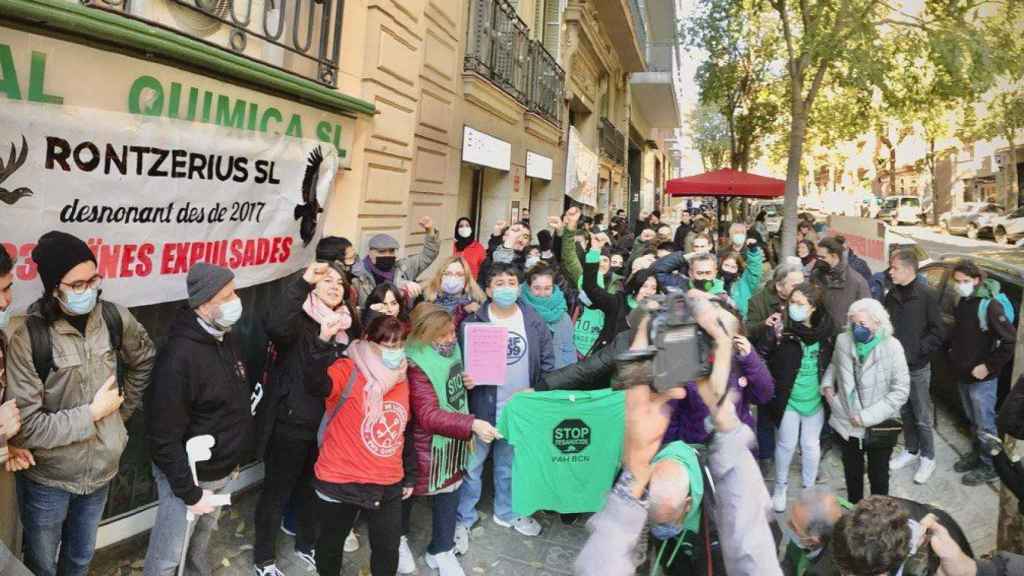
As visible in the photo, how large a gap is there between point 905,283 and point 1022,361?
5.41 feet

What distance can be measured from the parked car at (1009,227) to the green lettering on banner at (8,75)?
31672 millimetres

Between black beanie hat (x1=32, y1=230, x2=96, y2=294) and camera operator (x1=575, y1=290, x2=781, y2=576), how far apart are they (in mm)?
2380

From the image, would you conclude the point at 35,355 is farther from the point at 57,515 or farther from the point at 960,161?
the point at 960,161

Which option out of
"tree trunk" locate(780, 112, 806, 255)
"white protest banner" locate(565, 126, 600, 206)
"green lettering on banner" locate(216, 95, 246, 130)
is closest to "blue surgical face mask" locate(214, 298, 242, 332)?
"green lettering on banner" locate(216, 95, 246, 130)

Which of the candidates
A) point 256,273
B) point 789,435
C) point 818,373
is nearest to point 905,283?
point 818,373

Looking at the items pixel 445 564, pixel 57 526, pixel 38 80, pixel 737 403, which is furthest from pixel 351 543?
pixel 38 80

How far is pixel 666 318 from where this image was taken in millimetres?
1921

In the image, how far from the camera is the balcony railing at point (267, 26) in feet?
13.7

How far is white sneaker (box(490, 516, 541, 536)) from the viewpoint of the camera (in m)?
4.33

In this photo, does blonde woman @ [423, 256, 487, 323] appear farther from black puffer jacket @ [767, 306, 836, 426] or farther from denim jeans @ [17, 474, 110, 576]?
denim jeans @ [17, 474, 110, 576]

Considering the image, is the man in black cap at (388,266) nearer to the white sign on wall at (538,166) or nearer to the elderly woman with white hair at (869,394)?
the elderly woman with white hair at (869,394)

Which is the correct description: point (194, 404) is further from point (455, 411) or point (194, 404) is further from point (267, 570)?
point (455, 411)

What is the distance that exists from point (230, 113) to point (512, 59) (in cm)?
708

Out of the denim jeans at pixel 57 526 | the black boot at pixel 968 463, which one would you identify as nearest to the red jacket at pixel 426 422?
the denim jeans at pixel 57 526
